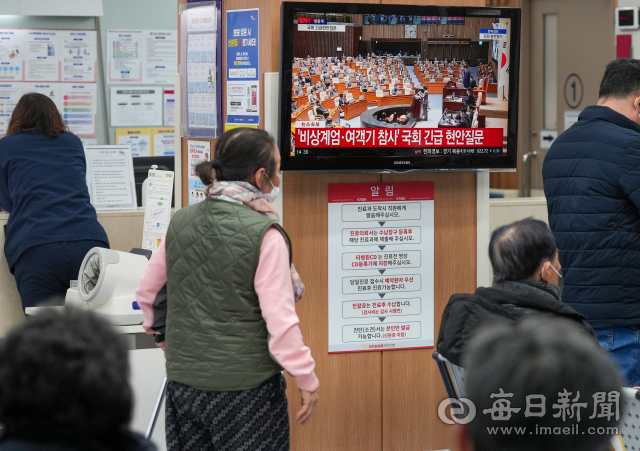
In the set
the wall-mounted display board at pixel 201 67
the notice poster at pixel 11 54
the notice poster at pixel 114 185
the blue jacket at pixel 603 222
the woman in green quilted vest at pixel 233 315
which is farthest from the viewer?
the notice poster at pixel 11 54

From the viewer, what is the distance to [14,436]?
955mm

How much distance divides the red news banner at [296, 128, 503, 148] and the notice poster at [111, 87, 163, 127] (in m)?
4.14

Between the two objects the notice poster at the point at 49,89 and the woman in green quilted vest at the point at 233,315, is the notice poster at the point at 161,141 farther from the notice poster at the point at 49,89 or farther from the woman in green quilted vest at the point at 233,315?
the woman in green quilted vest at the point at 233,315

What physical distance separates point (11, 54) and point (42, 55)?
244mm

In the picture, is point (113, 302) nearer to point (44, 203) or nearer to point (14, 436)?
point (44, 203)

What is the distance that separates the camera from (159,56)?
269 inches

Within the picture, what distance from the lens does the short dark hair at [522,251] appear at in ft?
6.99

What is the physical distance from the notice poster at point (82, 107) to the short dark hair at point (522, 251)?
5.26m

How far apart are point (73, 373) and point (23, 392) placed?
0.06m

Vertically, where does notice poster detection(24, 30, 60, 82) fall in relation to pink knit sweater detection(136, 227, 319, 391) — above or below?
above

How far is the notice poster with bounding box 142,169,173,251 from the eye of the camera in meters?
3.58

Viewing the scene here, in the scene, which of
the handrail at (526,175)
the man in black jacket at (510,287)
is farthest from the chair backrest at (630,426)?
the handrail at (526,175)

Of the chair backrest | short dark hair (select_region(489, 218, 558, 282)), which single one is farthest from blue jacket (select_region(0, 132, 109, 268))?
the chair backrest

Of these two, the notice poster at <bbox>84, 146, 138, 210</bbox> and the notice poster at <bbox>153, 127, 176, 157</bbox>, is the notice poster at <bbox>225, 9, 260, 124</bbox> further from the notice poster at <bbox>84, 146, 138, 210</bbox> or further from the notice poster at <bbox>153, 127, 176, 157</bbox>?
the notice poster at <bbox>153, 127, 176, 157</bbox>
